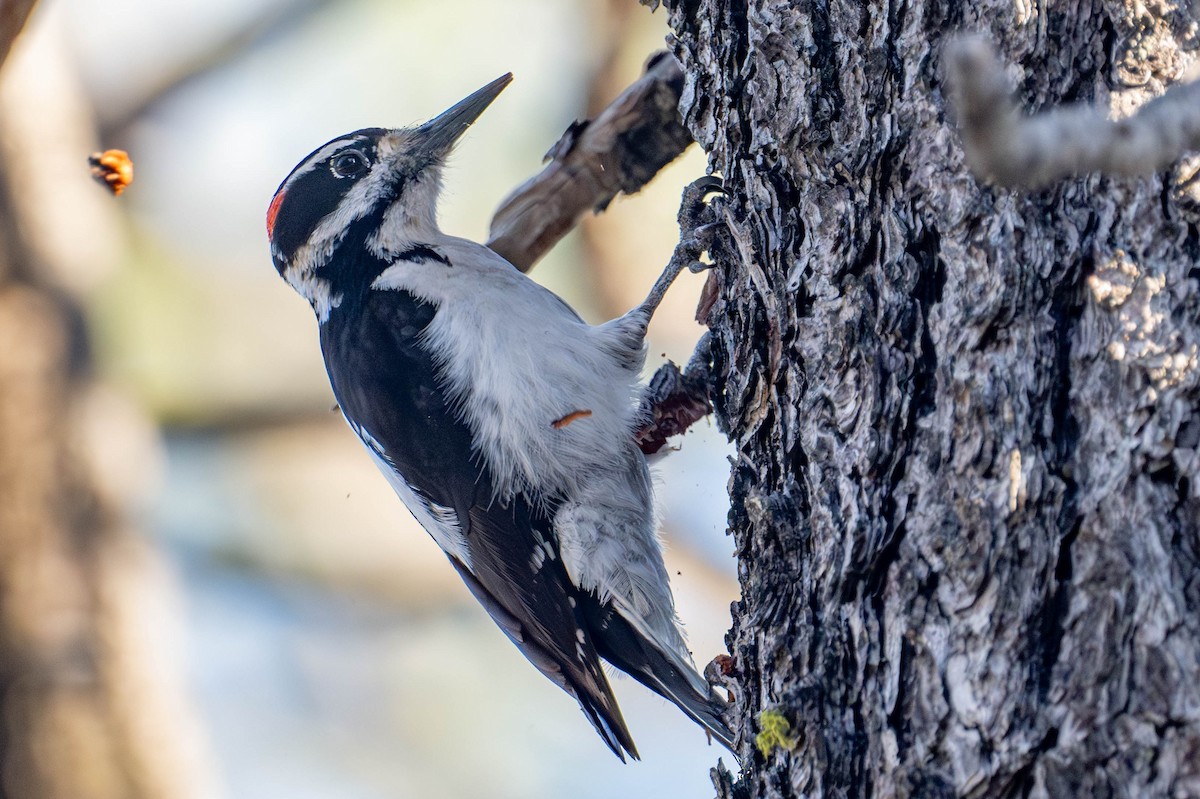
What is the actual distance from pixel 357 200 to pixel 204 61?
3.47 meters

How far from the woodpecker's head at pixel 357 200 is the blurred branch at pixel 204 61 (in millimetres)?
3013

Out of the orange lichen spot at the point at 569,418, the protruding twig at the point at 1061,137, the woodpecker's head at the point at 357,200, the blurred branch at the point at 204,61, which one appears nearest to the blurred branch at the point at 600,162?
the woodpecker's head at the point at 357,200

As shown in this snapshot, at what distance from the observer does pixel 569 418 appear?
10.9ft

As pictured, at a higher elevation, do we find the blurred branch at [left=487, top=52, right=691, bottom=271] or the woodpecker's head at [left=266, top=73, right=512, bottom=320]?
the blurred branch at [left=487, top=52, right=691, bottom=271]

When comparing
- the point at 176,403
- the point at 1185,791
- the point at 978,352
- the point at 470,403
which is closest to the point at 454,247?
the point at 470,403

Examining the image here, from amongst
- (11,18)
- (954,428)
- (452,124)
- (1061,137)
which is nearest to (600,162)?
(452,124)

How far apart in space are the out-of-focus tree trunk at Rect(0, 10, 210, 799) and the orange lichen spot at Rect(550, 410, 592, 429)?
9.55 feet

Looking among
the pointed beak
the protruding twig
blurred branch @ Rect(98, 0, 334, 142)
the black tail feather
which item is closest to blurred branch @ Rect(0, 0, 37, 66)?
the pointed beak

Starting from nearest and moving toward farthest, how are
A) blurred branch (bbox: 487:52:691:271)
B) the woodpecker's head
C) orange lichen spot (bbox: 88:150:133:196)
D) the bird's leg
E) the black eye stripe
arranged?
the bird's leg → blurred branch (bbox: 487:52:691:271) → orange lichen spot (bbox: 88:150:133:196) → the woodpecker's head → the black eye stripe

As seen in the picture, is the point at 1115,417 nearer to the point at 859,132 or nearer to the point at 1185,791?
the point at 1185,791

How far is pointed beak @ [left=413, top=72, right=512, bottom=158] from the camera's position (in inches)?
159

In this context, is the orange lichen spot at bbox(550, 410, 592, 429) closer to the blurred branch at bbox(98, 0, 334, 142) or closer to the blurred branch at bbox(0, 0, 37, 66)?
the blurred branch at bbox(0, 0, 37, 66)

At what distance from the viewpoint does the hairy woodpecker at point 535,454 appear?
331 centimetres

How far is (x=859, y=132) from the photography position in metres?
2.18
